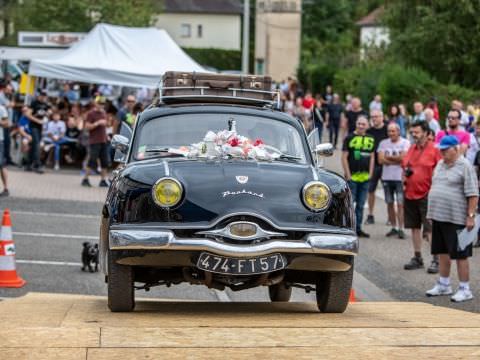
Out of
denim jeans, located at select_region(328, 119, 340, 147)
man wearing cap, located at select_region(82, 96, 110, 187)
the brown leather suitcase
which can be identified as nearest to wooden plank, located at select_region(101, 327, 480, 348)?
the brown leather suitcase

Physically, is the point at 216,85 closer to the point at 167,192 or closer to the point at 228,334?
the point at 167,192

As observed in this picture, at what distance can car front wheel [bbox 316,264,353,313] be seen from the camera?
9.09 meters

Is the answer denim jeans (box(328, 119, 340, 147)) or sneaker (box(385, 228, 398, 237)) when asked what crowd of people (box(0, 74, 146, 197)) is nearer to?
sneaker (box(385, 228, 398, 237))

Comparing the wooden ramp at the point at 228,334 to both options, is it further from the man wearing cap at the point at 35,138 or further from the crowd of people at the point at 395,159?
the man wearing cap at the point at 35,138

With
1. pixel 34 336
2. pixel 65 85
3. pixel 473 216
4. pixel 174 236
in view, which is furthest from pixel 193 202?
pixel 65 85

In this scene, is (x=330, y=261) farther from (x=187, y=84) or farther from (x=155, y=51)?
(x=155, y=51)

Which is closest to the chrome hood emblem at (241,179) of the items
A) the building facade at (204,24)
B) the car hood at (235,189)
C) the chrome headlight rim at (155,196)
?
the car hood at (235,189)

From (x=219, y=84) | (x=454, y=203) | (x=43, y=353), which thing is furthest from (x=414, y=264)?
(x=43, y=353)

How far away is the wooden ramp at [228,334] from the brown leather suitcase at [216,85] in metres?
3.03

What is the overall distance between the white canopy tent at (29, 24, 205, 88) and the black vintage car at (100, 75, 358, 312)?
2113 centimetres

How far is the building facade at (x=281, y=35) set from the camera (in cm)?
8000

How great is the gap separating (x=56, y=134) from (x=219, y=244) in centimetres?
2164

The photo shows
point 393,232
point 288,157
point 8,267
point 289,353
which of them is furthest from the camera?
point 393,232

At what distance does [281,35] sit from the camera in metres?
80.7
